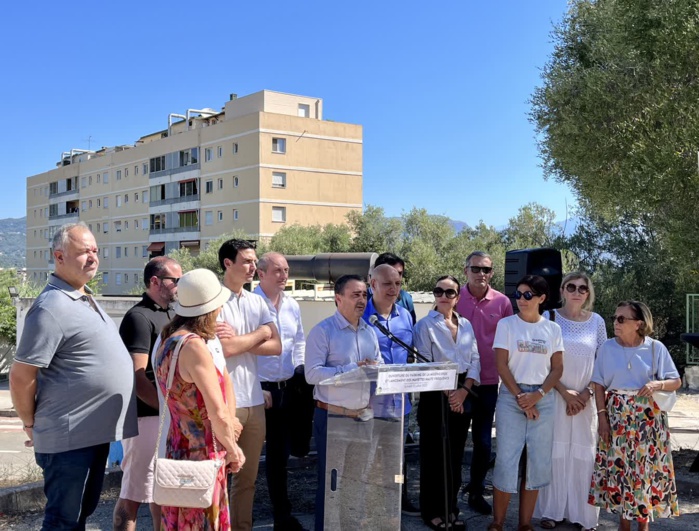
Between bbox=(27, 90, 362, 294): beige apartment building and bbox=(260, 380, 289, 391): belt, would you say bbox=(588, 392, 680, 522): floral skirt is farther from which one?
bbox=(27, 90, 362, 294): beige apartment building

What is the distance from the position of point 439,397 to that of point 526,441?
70cm

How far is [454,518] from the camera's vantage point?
4.85m

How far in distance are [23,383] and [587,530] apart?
13.1 ft

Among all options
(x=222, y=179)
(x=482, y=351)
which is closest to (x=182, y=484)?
(x=482, y=351)

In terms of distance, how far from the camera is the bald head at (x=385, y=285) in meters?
4.95

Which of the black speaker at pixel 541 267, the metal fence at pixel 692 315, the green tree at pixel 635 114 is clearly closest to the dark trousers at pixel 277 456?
the black speaker at pixel 541 267

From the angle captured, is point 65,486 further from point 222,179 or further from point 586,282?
point 222,179

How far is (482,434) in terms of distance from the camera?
18.0ft

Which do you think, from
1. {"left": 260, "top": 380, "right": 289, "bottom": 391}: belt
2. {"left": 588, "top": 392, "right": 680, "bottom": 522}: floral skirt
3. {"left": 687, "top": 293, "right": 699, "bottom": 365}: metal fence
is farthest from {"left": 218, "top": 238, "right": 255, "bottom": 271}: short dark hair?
{"left": 687, "top": 293, "right": 699, "bottom": 365}: metal fence

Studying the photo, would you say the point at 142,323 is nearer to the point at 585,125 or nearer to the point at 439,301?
the point at 439,301

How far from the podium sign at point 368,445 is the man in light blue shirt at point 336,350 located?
0.14 m

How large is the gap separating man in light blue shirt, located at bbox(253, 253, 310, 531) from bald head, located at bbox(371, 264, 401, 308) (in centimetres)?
74

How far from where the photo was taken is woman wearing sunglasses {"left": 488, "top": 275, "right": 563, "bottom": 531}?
4.72 meters

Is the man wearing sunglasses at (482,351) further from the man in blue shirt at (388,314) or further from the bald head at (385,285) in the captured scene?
the bald head at (385,285)
